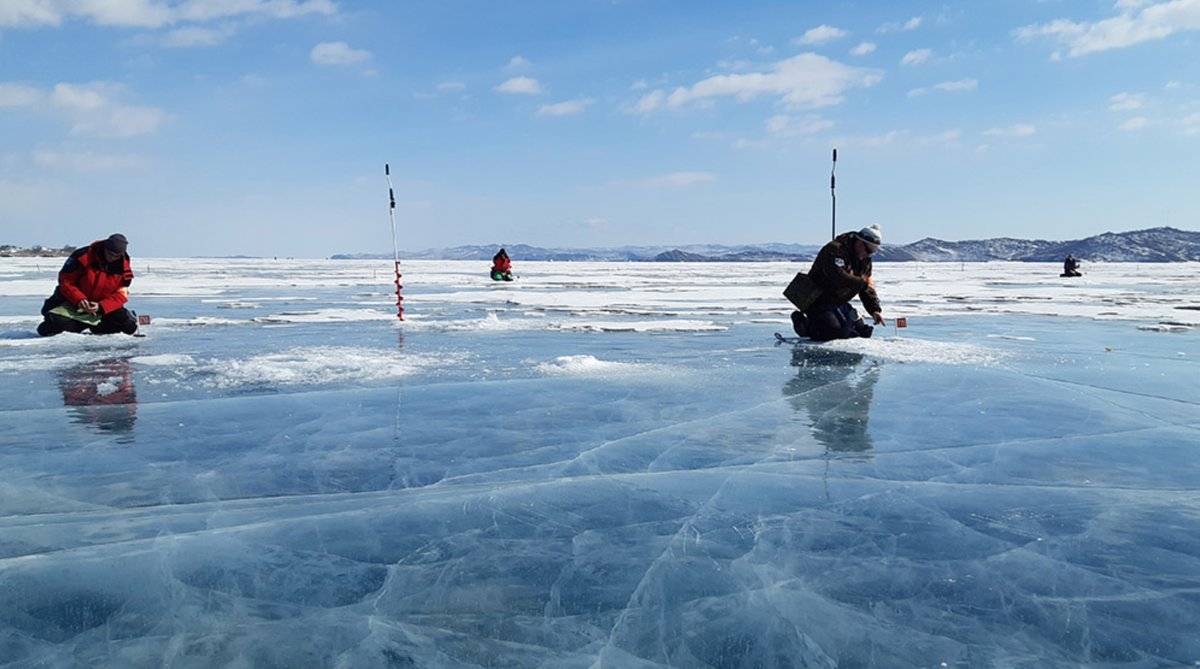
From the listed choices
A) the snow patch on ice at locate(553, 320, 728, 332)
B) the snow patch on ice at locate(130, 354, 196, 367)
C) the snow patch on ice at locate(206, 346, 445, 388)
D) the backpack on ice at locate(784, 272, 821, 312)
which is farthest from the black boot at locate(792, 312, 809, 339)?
the snow patch on ice at locate(130, 354, 196, 367)

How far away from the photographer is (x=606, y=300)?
20016mm

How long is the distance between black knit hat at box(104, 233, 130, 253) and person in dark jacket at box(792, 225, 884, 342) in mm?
8571

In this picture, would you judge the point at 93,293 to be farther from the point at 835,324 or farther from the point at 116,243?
the point at 835,324

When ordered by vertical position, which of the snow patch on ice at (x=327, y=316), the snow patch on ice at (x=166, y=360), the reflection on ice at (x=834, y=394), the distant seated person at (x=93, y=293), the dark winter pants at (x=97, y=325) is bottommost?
the reflection on ice at (x=834, y=394)

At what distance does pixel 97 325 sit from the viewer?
10648 millimetres

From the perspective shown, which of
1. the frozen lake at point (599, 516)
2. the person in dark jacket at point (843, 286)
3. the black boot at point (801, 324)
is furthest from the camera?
the black boot at point (801, 324)

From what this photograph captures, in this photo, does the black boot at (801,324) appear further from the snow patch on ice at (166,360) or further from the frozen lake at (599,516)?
the snow patch on ice at (166,360)

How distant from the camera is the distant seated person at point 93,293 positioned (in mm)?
10102

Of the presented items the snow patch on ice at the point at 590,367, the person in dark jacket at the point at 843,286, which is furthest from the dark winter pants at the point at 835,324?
the snow patch on ice at the point at 590,367

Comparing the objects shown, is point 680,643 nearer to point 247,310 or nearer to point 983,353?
point 983,353

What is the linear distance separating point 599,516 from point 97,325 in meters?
9.86

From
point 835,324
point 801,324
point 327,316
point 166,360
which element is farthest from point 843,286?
point 327,316

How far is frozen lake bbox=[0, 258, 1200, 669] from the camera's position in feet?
8.11

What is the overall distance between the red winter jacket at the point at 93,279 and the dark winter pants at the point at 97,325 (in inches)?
6.9
